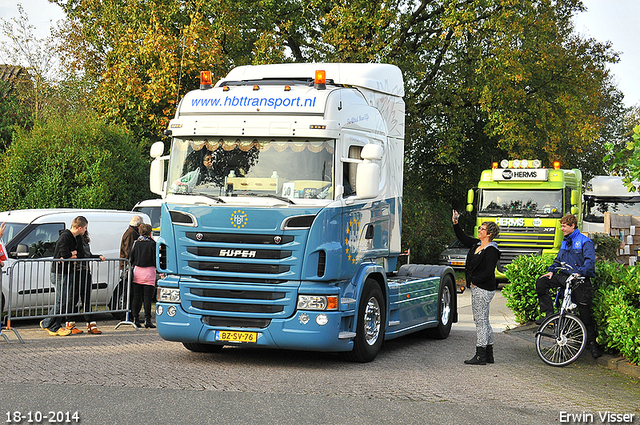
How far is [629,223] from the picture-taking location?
915 inches

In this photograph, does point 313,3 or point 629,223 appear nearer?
point 629,223

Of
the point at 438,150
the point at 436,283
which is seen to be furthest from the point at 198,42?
the point at 436,283

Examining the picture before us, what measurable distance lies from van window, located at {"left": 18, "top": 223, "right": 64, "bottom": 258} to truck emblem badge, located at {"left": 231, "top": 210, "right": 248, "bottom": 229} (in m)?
5.37

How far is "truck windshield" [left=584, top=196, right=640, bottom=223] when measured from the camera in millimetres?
26844

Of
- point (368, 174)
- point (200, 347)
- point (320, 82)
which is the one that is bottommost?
point (200, 347)

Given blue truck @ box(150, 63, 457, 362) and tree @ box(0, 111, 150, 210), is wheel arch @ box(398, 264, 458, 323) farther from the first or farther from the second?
tree @ box(0, 111, 150, 210)

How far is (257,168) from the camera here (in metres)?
9.02

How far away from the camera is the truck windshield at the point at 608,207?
26844mm

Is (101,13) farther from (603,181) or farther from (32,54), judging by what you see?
(603,181)

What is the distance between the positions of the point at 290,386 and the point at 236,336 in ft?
4.28

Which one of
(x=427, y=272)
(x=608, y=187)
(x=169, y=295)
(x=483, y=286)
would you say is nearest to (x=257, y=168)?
(x=169, y=295)

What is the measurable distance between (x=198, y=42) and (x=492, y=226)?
14.1m

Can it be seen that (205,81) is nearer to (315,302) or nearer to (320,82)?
(320,82)

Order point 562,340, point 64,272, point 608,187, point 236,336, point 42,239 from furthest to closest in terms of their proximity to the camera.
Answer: point 608,187 → point 42,239 → point 64,272 → point 562,340 → point 236,336
